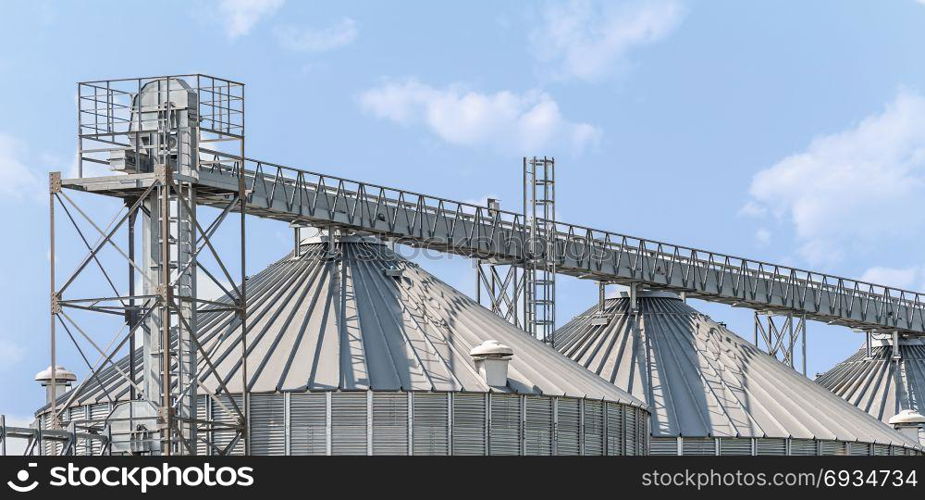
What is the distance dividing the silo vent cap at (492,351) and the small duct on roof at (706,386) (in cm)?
1374

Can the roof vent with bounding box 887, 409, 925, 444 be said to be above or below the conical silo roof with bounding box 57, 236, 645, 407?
below

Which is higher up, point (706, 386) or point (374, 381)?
point (374, 381)

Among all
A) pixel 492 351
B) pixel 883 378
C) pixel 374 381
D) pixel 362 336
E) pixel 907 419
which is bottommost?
pixel 907 419

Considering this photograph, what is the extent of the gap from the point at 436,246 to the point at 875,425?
21.1 meters

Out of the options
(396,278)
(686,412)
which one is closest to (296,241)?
(396,278)

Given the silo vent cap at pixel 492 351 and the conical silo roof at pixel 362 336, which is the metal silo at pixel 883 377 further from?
the silo vent cap at pixel 492 351

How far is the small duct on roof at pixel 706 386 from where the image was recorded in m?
90.4

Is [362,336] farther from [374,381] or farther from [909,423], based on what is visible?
[909,423]

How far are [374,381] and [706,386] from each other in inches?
886

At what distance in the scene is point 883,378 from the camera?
113812 mm

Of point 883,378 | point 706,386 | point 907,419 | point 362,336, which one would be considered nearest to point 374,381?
point 362,336

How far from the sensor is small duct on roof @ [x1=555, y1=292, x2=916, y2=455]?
90.4 meters

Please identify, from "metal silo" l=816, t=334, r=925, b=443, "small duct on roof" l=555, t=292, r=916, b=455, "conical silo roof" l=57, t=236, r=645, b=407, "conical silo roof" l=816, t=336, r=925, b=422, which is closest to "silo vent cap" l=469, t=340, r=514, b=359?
"conical silo roof" l=57, t=236, r=645, b=407

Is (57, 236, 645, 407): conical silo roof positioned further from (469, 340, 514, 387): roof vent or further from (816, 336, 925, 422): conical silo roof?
(816, 336, 925, 422): conical silo roof
